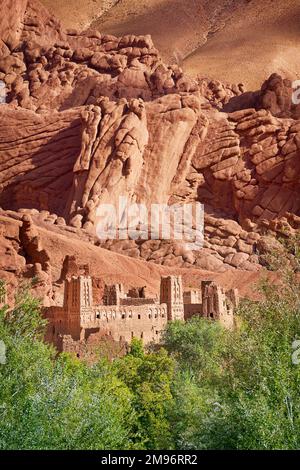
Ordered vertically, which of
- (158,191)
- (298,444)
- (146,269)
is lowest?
(298,444)

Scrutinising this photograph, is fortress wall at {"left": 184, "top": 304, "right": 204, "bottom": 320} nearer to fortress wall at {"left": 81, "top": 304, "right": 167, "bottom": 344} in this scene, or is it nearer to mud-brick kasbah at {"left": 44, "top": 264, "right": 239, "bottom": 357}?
mud-brick kasbah at {"left": 44, "top": 264, "right": 239, "bottom": 357}

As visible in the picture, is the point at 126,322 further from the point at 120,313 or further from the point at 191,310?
the point at 191,310

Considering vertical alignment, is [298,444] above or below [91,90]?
below

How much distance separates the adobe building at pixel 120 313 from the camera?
46.5 metres

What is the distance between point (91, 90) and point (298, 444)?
85088 millimetres

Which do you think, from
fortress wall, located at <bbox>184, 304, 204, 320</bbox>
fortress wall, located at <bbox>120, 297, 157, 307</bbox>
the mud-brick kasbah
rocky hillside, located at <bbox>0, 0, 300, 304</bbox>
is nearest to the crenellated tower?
the mud-brick kasbah

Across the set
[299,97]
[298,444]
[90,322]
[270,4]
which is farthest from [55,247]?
[270,4]

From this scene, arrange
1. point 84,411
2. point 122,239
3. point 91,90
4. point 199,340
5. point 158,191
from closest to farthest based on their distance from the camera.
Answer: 1. point 84,411
2. point 199,340
3. point 122,239
4. point 158,191
5. point 91,90

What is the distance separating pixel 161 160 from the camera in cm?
9319

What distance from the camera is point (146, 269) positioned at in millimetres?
74812

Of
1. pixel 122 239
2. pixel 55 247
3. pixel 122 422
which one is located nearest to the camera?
pixel 122 422

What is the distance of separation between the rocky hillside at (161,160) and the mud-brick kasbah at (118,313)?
25.0 m

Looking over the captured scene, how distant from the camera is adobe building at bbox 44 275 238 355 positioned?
4647cm

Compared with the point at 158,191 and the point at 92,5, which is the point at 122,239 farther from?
the point at 92,5
